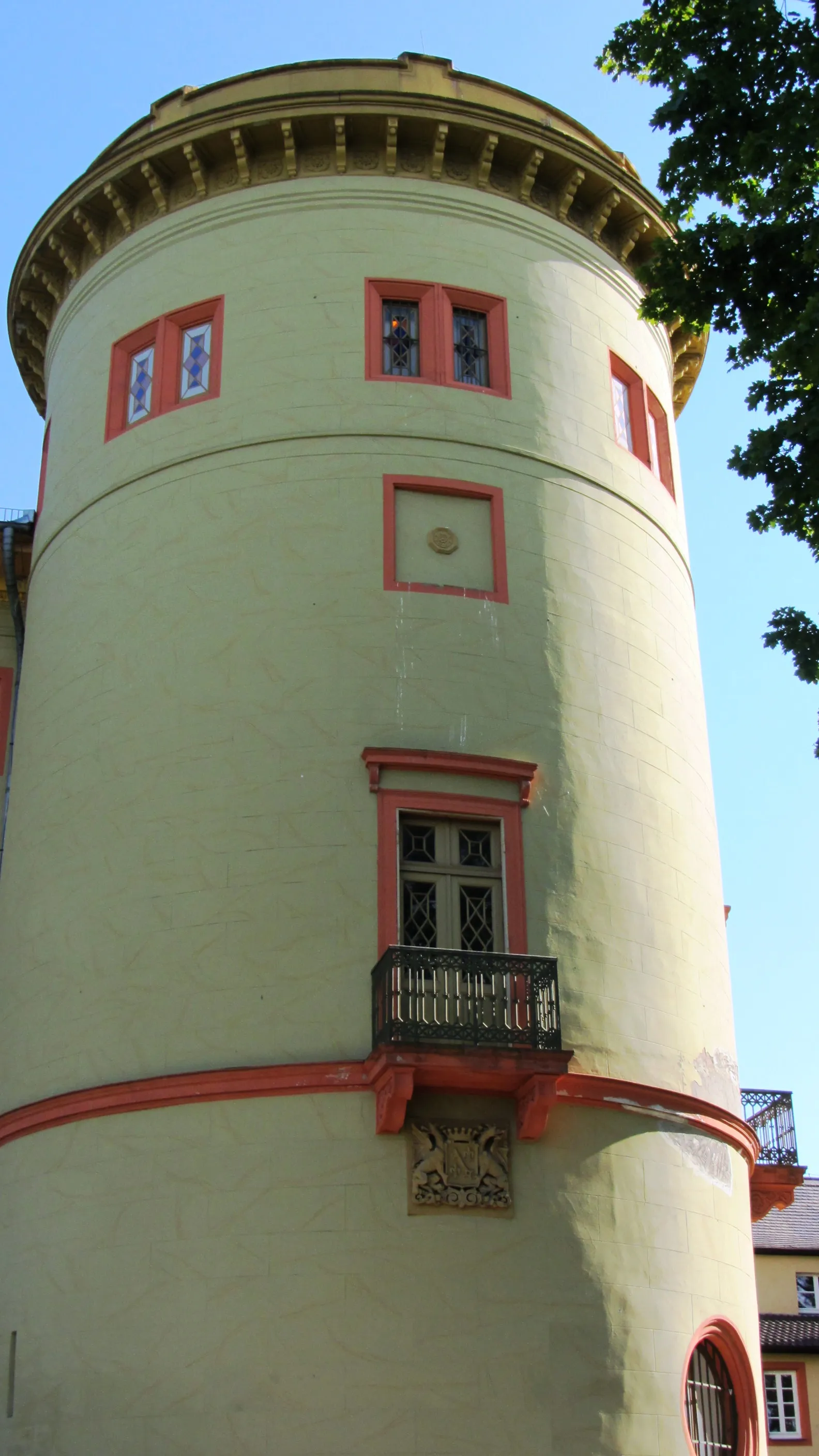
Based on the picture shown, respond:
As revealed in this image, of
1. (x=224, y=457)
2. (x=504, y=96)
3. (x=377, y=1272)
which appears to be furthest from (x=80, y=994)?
(x=504, y=96)

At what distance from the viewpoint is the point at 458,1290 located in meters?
15.5

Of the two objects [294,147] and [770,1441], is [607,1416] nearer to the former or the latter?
[294,147]

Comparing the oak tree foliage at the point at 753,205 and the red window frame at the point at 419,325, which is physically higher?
the red window frame at the point at 419,325

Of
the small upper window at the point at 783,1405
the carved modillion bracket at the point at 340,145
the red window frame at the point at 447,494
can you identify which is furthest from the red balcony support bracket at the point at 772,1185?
the small upper window at the point at 783,1405

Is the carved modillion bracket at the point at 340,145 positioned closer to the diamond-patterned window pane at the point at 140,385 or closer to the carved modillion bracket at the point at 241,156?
the carved modillion bracket at the point at 241,156

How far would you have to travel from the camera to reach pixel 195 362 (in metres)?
20.5

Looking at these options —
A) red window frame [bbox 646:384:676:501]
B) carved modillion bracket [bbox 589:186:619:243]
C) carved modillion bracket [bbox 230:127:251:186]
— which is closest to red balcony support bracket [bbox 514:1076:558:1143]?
red window frame [bbox 646:384:676:501]

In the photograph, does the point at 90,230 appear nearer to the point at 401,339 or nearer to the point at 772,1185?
the point at 401,339

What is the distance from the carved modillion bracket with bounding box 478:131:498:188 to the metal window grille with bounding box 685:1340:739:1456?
13.9m

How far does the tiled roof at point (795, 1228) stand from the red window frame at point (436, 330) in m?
26.8

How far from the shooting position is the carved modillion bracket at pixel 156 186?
21.2 meters

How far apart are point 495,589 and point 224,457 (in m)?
3.55

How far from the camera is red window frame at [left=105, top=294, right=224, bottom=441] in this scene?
20234 millimetres

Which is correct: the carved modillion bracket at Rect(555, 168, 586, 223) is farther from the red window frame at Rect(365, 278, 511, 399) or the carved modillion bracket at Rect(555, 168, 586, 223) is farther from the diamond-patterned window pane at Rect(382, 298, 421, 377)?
the diamond-patterned window pane at Rect(382, 298, 421, 377)
